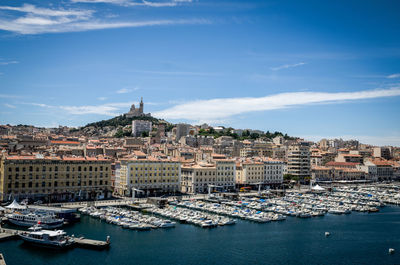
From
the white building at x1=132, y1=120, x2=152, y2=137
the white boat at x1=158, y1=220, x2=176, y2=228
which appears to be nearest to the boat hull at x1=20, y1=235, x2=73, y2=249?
the white boat at x1=158, y1=220, x2=176, y2=228

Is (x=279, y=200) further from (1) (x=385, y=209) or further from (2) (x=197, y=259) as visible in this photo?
(2) (x=197, y=259)

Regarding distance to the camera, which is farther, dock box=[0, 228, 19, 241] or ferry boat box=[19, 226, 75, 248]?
dock box=[0, 228, 19, 241]

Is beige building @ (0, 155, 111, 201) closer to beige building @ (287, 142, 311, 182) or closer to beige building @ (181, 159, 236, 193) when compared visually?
beige building @ (181, 159, 236, 193)

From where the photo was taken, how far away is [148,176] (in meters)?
71.4

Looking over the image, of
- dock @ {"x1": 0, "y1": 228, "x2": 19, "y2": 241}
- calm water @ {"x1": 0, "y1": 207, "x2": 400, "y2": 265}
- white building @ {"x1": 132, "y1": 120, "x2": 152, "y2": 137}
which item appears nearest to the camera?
calm water @ {"x1": 0, "y1": 207, "x2": 400, "y2": 265}

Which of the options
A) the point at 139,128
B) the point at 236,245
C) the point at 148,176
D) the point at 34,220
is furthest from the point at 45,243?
the point at 139,128

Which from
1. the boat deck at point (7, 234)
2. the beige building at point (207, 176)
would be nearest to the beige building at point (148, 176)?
the beige building at point (207, 176)

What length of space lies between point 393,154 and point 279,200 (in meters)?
130

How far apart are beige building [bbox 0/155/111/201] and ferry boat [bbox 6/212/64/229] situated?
1049 cm

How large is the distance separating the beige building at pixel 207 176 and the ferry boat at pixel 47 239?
127 ft

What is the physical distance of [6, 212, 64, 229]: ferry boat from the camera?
4609cm

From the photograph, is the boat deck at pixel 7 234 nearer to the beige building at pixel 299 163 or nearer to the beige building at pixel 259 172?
the beige building at pixel 259 172

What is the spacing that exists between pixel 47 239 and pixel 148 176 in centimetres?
3210

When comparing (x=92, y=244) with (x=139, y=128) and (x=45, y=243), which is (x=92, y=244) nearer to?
(x=45, y=243)
